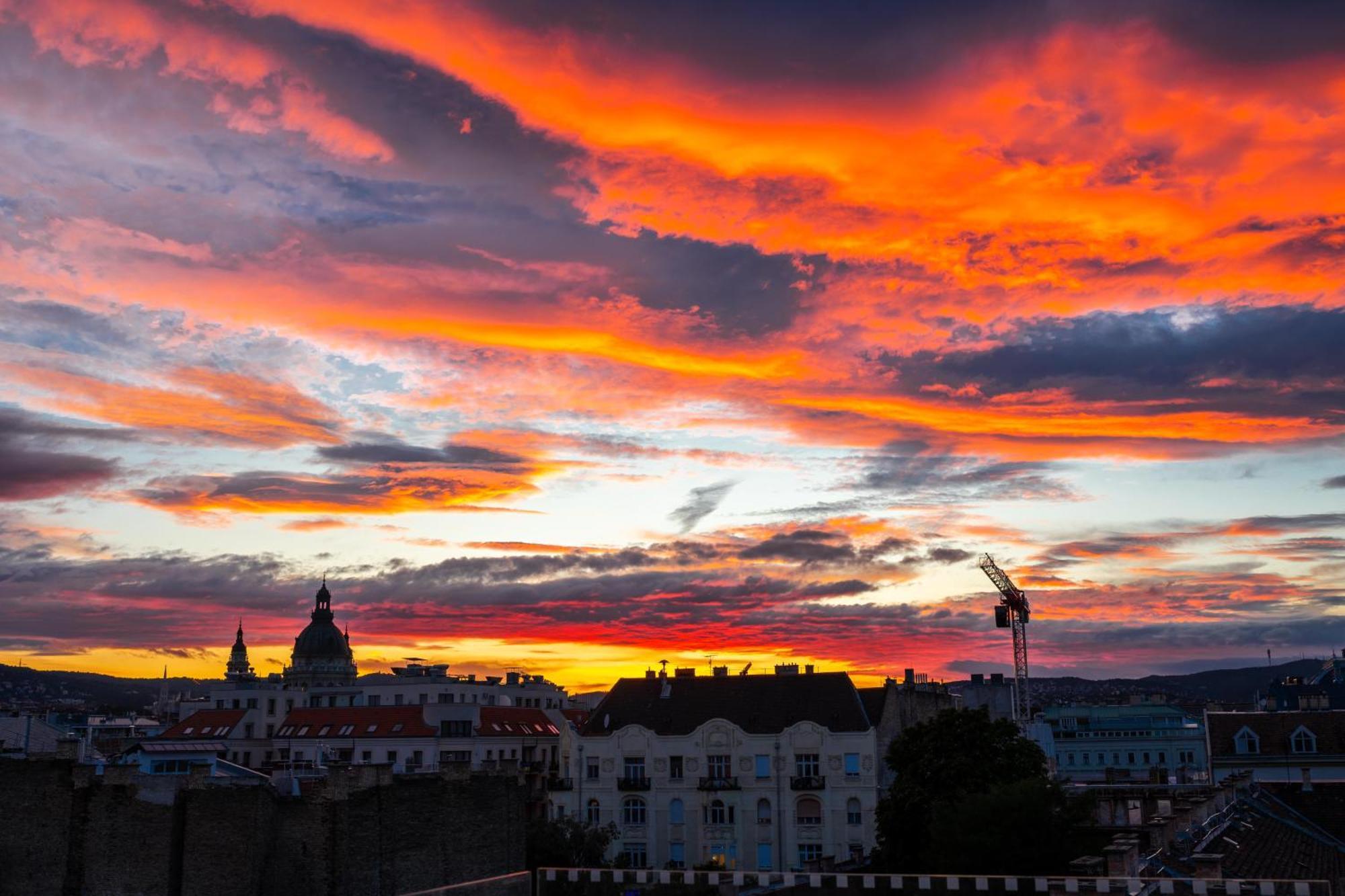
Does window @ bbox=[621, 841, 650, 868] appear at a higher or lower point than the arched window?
lower

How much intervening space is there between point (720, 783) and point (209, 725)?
62.9 meters

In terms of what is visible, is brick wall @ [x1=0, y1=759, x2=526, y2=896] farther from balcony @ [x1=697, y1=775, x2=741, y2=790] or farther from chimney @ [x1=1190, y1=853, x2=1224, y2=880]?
chimney @ [x1=1190, y1=853, x2=1224, y2=880]

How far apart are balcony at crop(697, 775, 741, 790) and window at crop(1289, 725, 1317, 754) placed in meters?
45.2

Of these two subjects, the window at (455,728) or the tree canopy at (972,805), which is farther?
the window at (455,728)

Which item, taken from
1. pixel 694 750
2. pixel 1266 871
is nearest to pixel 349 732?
pixel 694 750

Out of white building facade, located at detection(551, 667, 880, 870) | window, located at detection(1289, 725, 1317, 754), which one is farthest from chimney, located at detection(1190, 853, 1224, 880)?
window, located at detection(1289, 725, 1317, 754)

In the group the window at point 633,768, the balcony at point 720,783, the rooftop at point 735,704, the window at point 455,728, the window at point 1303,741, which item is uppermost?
the rooftop at point 735,704

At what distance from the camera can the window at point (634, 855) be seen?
297ft

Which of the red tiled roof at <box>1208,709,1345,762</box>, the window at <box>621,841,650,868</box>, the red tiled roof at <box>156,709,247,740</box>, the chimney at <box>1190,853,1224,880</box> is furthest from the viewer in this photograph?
the red tiled roof at <box>156,709,247,740</box>

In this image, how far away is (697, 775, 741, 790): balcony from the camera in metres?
90.5

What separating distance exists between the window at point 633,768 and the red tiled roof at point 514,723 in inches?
967

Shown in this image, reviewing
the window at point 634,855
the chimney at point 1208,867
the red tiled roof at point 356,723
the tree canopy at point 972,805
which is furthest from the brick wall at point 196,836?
the red tiled roof at point 356,723

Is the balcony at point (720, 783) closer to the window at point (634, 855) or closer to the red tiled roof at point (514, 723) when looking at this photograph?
the window at point (634, 855)

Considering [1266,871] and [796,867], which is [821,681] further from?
[1266,871]
